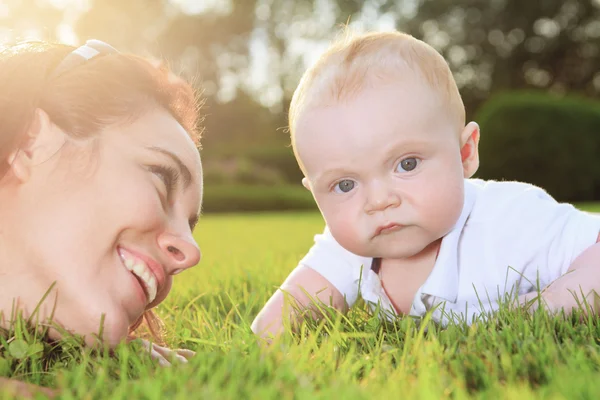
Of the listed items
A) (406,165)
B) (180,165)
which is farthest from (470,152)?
(180,165)

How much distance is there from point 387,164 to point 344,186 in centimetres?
20

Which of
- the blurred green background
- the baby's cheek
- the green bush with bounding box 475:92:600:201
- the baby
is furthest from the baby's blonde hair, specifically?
the blurred green background

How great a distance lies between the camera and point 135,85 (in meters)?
2.26

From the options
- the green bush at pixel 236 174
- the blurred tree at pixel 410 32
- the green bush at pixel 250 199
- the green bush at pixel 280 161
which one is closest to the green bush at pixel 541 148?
the green bush at pixel 250 199

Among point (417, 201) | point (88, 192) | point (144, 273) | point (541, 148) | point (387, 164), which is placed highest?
point (541, 148)

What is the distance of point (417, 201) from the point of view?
7.61ft

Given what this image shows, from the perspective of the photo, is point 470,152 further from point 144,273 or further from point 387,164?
point 144,273

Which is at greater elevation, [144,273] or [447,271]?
[447,271]

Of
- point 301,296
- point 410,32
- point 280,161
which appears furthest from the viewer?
point 410,32

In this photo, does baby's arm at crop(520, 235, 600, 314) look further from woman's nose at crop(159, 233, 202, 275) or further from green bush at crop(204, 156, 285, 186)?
green bush at crop(204, 156, 285, 186)

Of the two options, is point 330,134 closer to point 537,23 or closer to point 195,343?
point 195,343

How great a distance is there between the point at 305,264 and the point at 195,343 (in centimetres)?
73

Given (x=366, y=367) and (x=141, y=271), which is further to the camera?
(x=141, y=271)

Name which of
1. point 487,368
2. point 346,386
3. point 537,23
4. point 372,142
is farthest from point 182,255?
point 537,23
